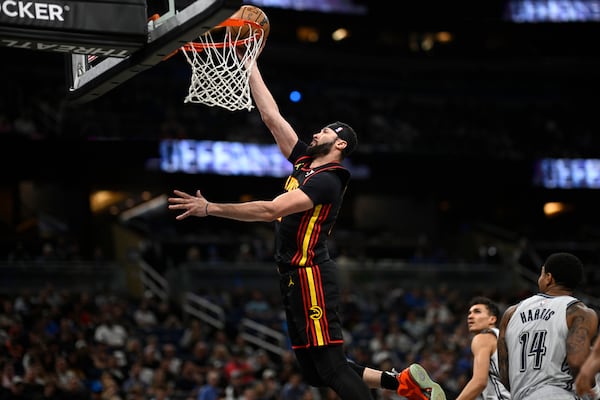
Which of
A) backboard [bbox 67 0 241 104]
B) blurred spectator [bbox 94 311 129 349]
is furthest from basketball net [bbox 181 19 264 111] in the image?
blurred spectator [bbox 94 311 129 349]

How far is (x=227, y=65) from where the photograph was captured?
29.2 feet

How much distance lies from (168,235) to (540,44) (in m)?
16.8

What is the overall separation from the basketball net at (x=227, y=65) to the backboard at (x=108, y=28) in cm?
85

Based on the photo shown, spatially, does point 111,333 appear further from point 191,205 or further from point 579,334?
point 579,334

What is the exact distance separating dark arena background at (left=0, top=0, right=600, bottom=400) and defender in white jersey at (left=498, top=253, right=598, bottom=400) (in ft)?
30.6

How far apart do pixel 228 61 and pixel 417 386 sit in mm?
3359

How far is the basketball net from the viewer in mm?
8555

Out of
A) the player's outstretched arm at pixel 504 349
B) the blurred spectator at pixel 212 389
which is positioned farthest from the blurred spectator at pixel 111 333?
the player's outstretched arm at pixel 504 349

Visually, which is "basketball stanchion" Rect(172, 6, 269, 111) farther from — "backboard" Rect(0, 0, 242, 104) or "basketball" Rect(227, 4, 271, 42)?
"backboard" Rect(0, 0, 242, 104)

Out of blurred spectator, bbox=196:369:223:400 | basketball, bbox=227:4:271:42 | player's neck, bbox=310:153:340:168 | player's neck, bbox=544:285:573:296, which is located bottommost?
blurred spectator, bbox=196:369:223:400

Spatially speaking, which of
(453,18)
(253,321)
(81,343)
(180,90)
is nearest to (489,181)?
(453,18)

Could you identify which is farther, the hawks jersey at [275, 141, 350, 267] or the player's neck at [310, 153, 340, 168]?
the player's neck at [310, 153, 340, 168]

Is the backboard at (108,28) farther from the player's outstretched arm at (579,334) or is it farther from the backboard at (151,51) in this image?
the player's outstretched arm at (579,334)

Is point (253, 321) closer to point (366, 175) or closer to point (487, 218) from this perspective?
point (366, 175)
